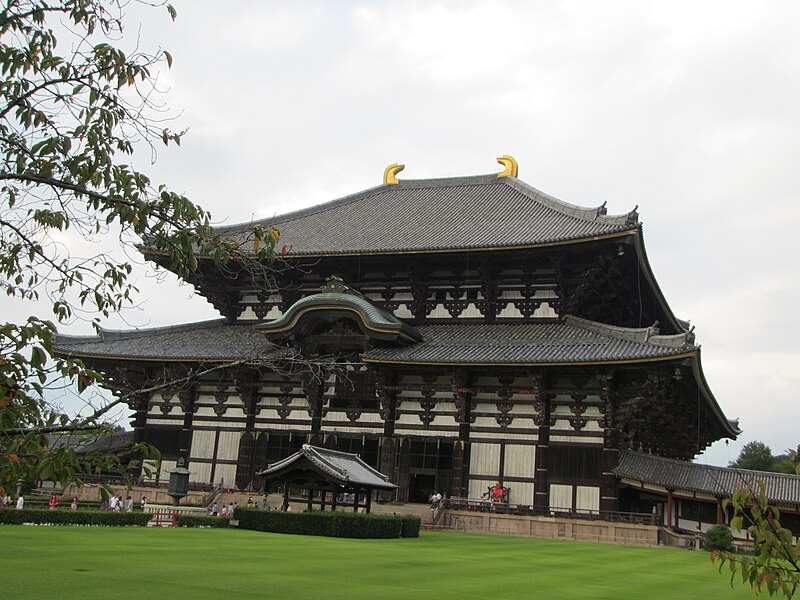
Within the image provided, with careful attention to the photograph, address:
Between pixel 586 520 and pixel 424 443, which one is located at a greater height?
pixel 424 443

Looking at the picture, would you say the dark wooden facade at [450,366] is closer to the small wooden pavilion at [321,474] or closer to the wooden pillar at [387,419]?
the wooden pillar at [387,419]

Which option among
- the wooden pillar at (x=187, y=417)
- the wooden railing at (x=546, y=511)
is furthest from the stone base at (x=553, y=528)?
the wooden pillar at (x=187, y=417)

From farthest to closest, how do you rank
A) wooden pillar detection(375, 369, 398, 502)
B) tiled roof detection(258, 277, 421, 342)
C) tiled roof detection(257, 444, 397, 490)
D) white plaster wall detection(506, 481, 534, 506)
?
wooden pillar detection(375, 369, 398, 502) < tiled roof detection(258, 277, 421, 342) < white plaster wall detection(506, 481, 534, 506) < tiled roof detection(257, 444, 397, 490)

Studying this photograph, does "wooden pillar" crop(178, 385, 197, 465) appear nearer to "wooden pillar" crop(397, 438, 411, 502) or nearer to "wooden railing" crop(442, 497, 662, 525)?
"wooden pillar" crop(397, 438, 411, 502)

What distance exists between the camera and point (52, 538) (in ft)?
63.4

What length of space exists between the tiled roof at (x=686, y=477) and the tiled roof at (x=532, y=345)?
4.66m

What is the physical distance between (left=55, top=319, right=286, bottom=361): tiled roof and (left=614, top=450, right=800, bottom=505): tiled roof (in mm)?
15529

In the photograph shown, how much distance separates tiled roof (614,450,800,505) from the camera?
1232 inches

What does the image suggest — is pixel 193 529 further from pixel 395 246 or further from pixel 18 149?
pixel 18 149

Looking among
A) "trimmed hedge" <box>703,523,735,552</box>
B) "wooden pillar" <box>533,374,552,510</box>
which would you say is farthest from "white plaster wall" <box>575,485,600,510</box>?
"trimmed hedge" <box>703,523,735,552</box>

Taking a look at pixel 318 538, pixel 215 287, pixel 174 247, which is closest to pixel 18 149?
pixel 174 247

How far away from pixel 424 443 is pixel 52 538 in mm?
18708

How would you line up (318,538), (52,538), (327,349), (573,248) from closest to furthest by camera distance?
(52,538), (318,538), (573,248), (327,349)

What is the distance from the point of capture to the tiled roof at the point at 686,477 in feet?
103
